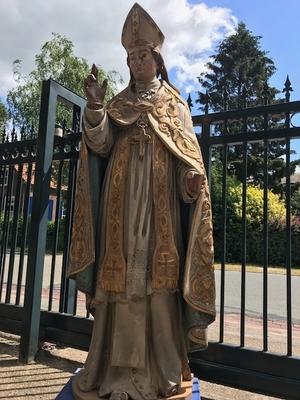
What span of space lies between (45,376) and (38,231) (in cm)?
148

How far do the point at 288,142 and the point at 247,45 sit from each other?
105 ft

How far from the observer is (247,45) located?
33031 mm

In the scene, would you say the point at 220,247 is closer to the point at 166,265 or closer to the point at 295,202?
the point at 166,265

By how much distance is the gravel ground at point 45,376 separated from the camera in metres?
3.80

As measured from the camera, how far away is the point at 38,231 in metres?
4.78

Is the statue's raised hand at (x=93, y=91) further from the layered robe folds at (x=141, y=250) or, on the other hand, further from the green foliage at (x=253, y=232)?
the green foliage at (x=253, y=232)

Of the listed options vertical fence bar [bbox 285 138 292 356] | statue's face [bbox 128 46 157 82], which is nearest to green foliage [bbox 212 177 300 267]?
vertical fence bar [bbox 285 138 292 356]

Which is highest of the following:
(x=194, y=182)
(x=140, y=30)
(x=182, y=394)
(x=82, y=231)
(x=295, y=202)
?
(x=295, y=202)

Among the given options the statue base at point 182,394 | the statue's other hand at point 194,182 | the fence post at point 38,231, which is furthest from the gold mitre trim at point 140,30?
the statue base at point 182,394

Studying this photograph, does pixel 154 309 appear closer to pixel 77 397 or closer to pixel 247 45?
pixel 77 397

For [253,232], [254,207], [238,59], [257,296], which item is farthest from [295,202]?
[238,59]

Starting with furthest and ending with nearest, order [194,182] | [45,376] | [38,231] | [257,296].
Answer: [257,296], [38,231], [45,376], [194,182]

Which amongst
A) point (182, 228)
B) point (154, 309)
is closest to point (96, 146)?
point (182, 228)

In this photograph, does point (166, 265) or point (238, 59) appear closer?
point (166, 265)
